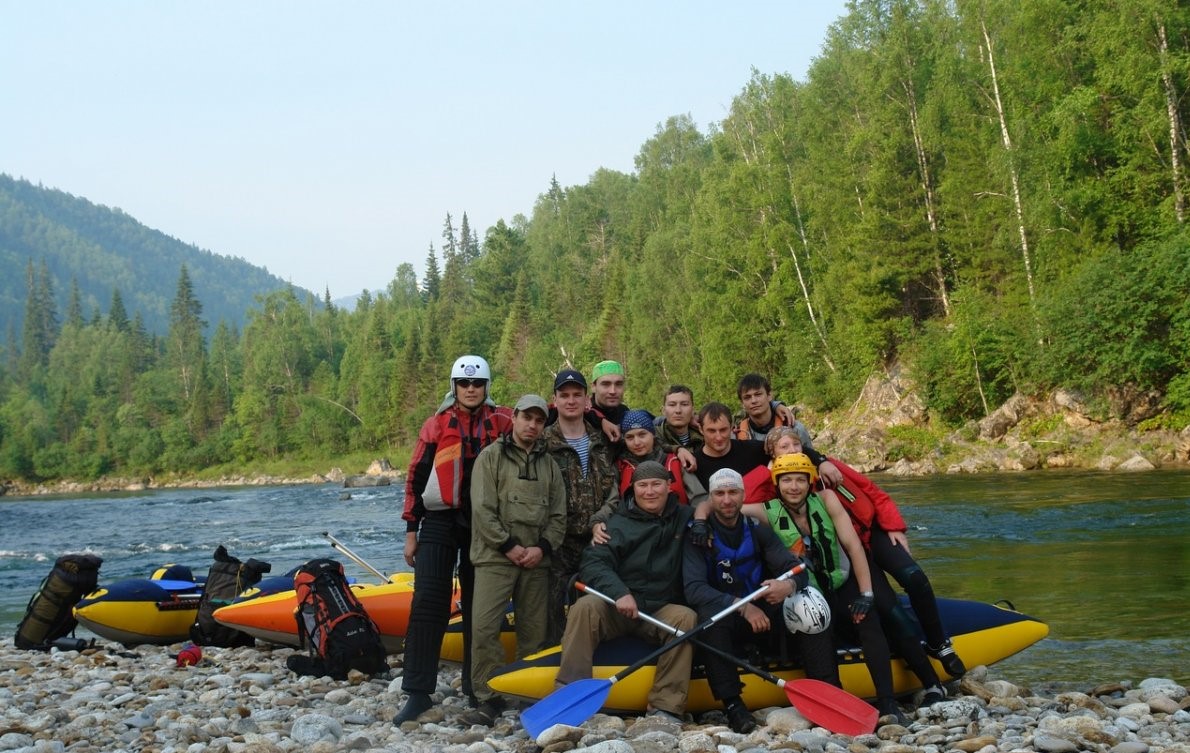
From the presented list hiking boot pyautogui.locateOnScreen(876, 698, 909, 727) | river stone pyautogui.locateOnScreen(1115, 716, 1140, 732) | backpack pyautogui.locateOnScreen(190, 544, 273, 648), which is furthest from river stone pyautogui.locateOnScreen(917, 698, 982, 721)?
backpack pyautogui.locateOnScreen(190, 544, 273, 648)

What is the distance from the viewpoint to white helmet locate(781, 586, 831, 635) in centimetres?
544

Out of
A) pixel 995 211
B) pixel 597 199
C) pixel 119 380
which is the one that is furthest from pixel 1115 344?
pixel 119 380

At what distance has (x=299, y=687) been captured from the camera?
6.72 meters

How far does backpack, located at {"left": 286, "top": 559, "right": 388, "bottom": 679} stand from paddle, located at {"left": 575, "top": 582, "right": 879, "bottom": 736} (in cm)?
227

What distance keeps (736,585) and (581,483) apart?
3.34ft

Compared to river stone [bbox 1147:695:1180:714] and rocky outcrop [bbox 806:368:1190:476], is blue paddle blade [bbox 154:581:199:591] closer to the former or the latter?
river stone [bbox 1147:695:1180:714]

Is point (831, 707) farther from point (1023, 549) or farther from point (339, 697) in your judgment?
point (1023, 549)

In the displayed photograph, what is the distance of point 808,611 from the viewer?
5438 mm

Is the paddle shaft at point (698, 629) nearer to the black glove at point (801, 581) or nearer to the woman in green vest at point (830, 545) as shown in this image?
the black glove at point (801, 581)

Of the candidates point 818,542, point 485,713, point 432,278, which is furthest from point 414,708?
point 432,278

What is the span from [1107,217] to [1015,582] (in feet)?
55.2

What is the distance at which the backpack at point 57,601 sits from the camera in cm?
881

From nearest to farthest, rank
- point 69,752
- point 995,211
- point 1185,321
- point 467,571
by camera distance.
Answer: point 69,752 < point 467,571 < point 1185,321 < point 995,211

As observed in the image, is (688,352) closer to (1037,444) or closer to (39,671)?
(1037,444)
